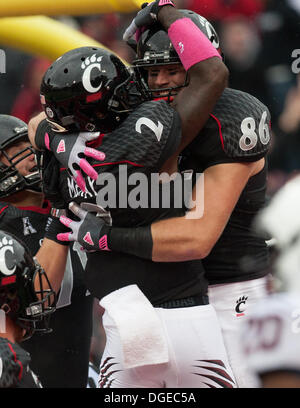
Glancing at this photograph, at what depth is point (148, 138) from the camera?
2287 millimetres

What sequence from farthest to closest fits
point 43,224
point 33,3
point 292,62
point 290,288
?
1. point 292,62
2. point 290,288
3. point 33,3
4. point 43,224

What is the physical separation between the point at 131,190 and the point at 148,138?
18 cm

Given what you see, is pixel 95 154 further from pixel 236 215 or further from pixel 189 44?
pixel 236 215

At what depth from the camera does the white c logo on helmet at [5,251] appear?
2.11 meters

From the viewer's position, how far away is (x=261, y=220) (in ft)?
9.32

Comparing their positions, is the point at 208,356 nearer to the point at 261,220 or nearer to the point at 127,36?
the point at 261,220

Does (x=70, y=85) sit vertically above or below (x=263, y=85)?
below

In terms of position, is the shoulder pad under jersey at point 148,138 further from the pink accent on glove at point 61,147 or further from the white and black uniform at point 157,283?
the pink accent on glove at point 61,147

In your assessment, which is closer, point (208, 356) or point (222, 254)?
point (208, 356)

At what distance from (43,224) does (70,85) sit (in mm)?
901

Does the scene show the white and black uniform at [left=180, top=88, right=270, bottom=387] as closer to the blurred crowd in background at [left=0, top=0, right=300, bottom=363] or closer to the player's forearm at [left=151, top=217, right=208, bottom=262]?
the player's forearm at [left=151, top=217, right=208, bottom=262]

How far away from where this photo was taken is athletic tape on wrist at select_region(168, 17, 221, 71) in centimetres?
239
